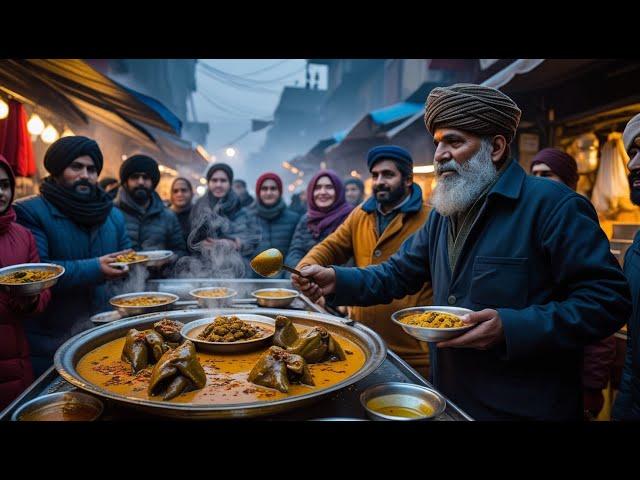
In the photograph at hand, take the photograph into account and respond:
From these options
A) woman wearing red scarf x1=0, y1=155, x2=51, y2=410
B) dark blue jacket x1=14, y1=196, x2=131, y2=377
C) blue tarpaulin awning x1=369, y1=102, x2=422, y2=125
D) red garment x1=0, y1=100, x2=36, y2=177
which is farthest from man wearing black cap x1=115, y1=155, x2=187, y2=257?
blue tarpaulin awning x1=369, y1=102, x2=422, y2=125

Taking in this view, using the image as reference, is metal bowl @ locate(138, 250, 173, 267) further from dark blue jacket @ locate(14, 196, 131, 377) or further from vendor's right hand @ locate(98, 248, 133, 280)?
vendor's right hand @ locate(98, 248, 133, 280)

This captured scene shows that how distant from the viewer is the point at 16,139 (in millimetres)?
5652

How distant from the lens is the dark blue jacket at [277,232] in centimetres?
613

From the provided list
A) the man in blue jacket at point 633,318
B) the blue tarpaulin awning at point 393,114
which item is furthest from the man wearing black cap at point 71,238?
the blue tarpaulin awning at point 393,114

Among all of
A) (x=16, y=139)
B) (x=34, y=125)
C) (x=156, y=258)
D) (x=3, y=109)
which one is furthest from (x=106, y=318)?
(x=34, y=125)

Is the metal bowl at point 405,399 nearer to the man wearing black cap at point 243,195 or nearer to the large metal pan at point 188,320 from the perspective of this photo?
the large metal pan at point 188,320

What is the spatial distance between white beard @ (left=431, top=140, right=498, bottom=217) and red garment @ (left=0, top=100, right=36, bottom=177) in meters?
6.05

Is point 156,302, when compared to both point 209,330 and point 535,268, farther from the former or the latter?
point 535,268

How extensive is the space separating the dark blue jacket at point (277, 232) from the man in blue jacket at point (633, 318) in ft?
14.5

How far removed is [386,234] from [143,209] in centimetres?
352

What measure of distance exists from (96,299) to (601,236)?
383cm

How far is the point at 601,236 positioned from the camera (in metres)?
1.82

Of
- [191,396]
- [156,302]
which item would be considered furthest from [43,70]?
[191,396]

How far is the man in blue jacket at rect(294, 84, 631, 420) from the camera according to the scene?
1755 millimetres
